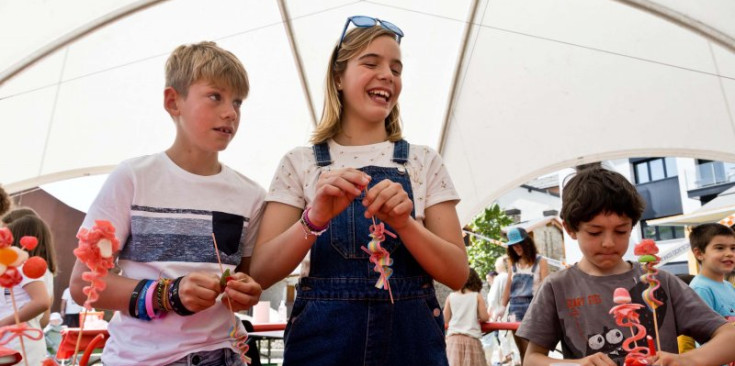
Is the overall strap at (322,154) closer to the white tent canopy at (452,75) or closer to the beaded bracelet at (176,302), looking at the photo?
the beaded bracelet at (176,302)

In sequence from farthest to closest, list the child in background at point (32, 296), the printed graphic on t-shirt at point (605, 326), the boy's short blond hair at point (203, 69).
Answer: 1. the child in background at point (32, 296)
2. the printed graphic on t-shirt at point (605, 326)
3. the boy's short blond hair at point (203, 69)

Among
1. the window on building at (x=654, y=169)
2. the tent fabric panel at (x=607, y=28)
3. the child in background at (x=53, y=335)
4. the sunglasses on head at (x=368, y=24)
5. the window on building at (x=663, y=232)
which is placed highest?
the window on building at (x=654, y=169)

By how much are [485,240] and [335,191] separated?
69.9ft

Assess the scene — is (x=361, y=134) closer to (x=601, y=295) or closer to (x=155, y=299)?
(x=155, y=299)

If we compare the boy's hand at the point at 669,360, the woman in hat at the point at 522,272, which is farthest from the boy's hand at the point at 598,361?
the woman in hat at the point at 522,272

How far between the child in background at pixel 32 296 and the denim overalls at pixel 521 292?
177 inches

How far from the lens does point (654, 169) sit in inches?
1035

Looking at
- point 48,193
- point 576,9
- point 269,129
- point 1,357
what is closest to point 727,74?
point 576,9

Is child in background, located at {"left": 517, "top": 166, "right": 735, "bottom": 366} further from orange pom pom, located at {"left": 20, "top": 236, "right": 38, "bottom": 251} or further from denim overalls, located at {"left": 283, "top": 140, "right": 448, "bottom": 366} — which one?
orange pom pom, located at {"left": 20, "top": 236, "right": 38, "bottom": 251}

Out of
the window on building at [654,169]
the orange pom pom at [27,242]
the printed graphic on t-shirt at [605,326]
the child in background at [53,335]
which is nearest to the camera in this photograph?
the orange pom pom at [27,242]

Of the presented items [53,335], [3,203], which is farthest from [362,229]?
[53,335]

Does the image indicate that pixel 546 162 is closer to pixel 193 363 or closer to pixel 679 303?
pixel 679 303

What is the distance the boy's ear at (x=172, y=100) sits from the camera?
1.71m

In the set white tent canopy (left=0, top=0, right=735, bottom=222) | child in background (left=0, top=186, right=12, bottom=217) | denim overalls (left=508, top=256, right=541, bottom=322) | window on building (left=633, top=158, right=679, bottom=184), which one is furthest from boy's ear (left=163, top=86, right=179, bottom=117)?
window on building (left=633, top=158, right=679, bottom=184)
